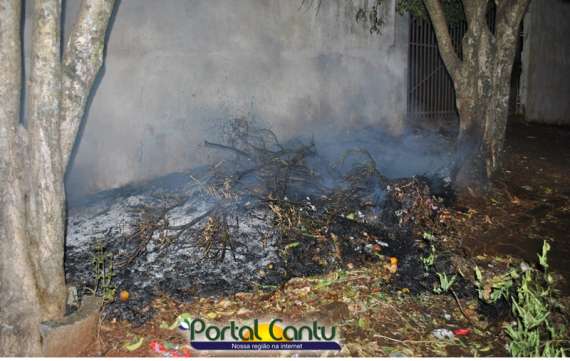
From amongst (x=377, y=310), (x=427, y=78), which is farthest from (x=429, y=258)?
(x=427, y=78)

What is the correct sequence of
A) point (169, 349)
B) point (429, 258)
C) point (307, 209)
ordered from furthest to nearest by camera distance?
point (307, 209) < point (429, 258) < point (169, 349)

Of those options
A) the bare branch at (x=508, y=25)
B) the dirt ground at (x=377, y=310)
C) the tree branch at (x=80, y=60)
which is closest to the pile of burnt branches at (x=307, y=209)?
the dirt ground at (x=377, y=310)

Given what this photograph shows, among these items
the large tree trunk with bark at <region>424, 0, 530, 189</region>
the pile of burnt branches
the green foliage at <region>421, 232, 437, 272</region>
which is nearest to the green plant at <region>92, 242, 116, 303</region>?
the pile of burnt branches

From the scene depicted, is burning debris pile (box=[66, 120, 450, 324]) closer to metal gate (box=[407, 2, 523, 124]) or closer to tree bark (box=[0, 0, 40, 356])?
tree bark (box=[0, 0, 40, 356])

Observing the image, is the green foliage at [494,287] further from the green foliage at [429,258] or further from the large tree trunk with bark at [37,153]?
the large tree trunk with bark at [37,153]

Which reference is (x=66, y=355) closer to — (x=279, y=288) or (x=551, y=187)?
(x=279, y=288)

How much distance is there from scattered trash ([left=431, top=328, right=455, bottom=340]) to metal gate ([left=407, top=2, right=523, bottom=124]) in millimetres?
6337

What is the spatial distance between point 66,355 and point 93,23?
1.93 metres

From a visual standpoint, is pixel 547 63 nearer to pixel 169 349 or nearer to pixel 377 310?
pixel 377 310

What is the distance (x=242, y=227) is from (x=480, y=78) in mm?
3700

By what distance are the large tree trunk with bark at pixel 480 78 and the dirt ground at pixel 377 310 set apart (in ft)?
3.68

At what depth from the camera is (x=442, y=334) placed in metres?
3.29

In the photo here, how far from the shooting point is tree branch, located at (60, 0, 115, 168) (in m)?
2.71

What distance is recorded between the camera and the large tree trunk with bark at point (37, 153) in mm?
2537
